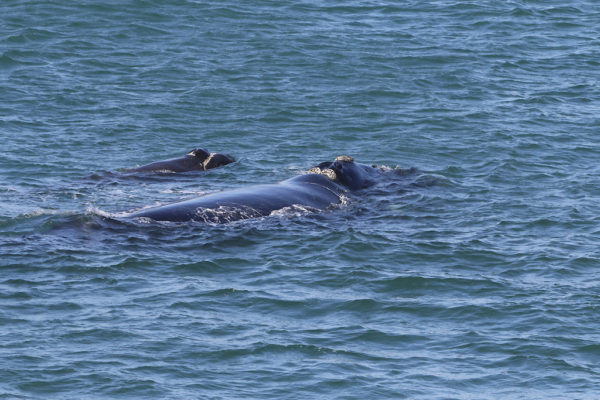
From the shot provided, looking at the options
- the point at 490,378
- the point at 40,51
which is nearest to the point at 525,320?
the point at 490,378

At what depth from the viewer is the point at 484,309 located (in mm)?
16328

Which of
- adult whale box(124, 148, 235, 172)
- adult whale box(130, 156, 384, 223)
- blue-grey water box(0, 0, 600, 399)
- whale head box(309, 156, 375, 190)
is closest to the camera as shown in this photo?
blue-grey water box(0, 0, 600, 399)

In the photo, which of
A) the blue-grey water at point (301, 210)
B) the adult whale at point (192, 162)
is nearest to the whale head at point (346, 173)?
the blue-grey water at point (301, 210)

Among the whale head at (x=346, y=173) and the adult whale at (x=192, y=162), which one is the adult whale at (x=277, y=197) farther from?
the adult whale at (x=192, y=162)

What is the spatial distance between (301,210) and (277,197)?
53cm

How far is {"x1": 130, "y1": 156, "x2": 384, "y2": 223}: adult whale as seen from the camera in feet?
64.8

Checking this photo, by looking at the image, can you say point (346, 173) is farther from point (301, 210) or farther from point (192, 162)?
point (192, 162)

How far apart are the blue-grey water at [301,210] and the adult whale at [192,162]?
333mm

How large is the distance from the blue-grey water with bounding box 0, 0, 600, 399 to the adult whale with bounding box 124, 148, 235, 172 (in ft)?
1.09

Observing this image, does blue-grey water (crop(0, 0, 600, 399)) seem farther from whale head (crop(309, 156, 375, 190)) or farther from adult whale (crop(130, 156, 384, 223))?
whale head (crop(309, 156, 375, 190))

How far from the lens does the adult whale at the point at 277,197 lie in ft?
64.8

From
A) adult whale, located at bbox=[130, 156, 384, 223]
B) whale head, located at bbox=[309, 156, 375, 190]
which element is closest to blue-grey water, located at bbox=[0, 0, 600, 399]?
adult whale, located at bbox=[130, 156, 384, 223]

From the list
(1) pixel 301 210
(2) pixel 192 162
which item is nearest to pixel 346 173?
(1) pixel 301 210

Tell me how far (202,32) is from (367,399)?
76.5 feet
